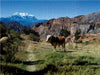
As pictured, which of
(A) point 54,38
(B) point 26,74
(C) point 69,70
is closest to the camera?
(B) point 26,74

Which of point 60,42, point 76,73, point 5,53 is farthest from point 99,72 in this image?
point 60,42

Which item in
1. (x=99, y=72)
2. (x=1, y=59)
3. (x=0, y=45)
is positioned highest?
(x=0, y=45)

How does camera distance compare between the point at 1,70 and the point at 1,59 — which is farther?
the point at 1,59

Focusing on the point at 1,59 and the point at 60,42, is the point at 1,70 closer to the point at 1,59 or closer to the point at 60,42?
the point at 1,59

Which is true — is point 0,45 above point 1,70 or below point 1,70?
above

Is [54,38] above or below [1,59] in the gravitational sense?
above

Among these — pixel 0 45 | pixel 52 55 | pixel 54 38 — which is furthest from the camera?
pixel 54 38

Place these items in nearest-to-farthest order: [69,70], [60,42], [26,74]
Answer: [26,74] < [69,70] < [60,42]

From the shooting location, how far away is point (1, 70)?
626 centimetres

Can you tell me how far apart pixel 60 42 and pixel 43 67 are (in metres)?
6.84

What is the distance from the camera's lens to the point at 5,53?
8.66 metres

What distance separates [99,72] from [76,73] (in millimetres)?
1382

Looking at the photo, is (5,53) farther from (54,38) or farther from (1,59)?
(54,38)

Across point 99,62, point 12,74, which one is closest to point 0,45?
point 12,74
